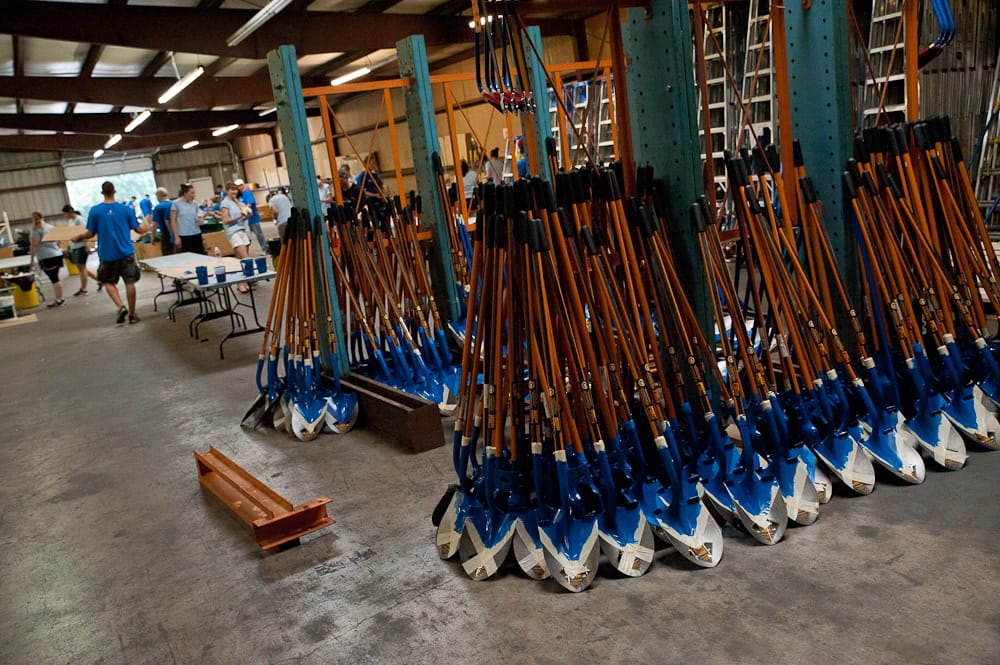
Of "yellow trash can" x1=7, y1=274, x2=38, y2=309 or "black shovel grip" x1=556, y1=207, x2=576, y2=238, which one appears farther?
"yellow trash can" x1=7, y1=274, x2=38, y2=309

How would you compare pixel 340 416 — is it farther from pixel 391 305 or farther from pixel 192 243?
pixel 192 243

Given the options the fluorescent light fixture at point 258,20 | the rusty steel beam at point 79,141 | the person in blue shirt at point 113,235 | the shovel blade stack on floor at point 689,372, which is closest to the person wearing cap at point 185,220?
the person in blue shirt at point 113,235

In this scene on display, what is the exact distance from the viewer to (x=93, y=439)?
5539 mm

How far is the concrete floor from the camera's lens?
7.73 feet

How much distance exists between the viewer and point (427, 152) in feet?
18.2

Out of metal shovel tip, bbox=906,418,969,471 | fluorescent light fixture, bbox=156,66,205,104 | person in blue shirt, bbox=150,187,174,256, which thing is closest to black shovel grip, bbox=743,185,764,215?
metal shovel tip, bbox=906,418,969,471

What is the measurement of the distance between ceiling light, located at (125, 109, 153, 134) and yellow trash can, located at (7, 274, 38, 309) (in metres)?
6.25

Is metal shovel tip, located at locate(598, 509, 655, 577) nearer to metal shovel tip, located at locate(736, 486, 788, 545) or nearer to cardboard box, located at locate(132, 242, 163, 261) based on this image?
metal shovel tip, located at locate(736, 486, 788, 545)

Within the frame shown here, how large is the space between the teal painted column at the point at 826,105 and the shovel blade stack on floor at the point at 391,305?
2.49 metres

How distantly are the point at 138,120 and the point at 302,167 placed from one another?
1646 centimetres

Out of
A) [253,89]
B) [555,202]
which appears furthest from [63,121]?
[555,202]

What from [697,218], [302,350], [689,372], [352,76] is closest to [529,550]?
[689,372]

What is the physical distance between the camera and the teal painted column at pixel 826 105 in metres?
3.46

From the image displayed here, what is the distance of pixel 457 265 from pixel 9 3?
319 inches
